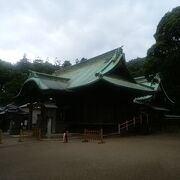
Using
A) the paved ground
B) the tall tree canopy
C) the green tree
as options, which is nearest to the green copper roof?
the tall tree canopy

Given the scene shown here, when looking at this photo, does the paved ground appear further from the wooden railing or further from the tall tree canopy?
the tall tree canopy

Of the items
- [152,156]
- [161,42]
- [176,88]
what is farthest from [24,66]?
[152,156]

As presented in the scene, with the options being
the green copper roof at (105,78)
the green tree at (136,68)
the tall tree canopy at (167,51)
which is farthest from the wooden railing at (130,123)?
the green tree at (136,68)

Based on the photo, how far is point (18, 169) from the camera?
9.66 metres

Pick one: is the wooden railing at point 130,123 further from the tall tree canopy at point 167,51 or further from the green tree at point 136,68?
the green tree at point 136,68

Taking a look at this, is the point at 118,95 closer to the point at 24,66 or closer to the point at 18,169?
the point at 18,169

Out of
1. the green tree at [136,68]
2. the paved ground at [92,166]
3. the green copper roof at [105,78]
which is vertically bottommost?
the paved ground at [92,166]

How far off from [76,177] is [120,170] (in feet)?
5.41

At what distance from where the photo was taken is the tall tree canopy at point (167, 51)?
21641mm

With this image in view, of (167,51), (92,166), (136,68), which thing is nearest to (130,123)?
(167,51)

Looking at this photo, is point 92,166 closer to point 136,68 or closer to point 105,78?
point 105,78

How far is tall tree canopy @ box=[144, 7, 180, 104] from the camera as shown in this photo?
21.6 meters

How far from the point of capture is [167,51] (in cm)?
2253

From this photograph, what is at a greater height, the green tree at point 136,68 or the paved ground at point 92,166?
the green tree at point 136,68
